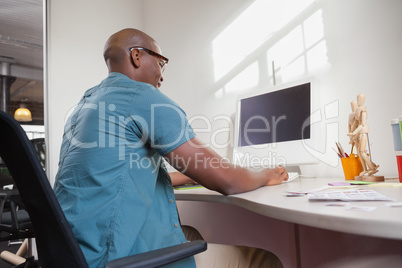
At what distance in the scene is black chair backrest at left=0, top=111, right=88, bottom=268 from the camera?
674mm

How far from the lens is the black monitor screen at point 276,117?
65.4 inches

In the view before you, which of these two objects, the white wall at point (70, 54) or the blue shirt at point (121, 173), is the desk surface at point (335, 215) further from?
the white wall at point (70, 54)

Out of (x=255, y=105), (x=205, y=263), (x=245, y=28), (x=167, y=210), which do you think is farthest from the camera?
(x=245, y=28)

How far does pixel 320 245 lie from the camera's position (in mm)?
1745

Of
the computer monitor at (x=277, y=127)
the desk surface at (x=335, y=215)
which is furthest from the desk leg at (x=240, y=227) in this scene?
the desk surface at (x=335, y=215)

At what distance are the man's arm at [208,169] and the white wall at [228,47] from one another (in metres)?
0.84

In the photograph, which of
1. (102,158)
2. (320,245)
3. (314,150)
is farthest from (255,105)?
(102,158)

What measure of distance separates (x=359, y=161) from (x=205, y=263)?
825 millimetres

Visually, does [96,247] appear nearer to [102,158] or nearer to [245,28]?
[102,158]

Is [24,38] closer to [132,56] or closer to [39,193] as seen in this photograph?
[132,56]

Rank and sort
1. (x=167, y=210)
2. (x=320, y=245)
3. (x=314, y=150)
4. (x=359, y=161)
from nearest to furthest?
1. (x=167, y=210)
2. (x=359, y=161)
3. (x=314, y=150)
4. (x=320, y=245)

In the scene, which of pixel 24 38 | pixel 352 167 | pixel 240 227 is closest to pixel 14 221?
pixel 24 38

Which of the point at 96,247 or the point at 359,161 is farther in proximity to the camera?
the point at 359,161

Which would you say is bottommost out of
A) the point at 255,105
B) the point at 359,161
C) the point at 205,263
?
the point at 205,263
